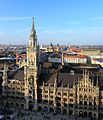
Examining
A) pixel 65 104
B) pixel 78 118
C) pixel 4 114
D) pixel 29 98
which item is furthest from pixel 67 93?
pixel 4 114

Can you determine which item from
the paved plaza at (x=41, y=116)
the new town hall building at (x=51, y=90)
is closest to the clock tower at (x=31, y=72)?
the new town hall building at (x=51, y=90)

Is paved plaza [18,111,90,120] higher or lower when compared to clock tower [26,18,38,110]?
lower

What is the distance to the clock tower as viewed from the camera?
10262 cm

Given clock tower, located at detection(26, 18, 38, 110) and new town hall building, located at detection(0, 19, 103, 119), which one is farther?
clock tower, located at detection(26, 18, 38, 110)

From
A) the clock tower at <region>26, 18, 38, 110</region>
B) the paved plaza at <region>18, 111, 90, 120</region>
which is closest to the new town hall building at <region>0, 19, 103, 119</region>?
the clock tower at <region>26, 18, 38, 110</region>

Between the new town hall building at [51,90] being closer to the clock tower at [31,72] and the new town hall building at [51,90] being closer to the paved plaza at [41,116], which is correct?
the clock tower at [31,72]

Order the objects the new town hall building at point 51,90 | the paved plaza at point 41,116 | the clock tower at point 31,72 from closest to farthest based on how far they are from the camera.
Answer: the paved plaza at point 41,116
the new town hall building at point 51,90
the clock tower at point 31,72

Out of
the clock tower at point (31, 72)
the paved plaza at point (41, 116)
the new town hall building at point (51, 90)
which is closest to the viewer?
the paved plaza at point (41, 116)

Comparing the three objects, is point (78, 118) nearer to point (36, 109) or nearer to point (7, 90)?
point (36, 109)

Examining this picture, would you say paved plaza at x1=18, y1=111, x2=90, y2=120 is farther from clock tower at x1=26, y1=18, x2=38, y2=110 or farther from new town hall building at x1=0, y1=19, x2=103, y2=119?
clock tower at x1=26, y1=18, x2=38, y2=110

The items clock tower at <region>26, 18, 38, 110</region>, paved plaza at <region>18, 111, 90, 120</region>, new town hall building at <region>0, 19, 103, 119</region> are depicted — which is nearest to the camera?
paved plaza at <region>18, 111, 90, 120</region>

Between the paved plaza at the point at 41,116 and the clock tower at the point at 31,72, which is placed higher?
the clock tower at the point at 31,72

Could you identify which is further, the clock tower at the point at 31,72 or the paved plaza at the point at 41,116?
the clock tower at the point at 31,72

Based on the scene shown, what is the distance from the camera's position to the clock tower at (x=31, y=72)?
4040 inches
